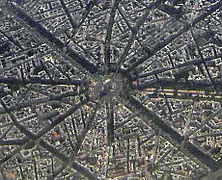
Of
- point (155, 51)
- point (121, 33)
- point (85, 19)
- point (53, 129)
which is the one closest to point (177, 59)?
point (155, 51)

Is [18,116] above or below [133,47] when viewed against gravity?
below

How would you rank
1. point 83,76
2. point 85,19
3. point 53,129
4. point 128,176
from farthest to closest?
point 85,19 < point 83,76 < point 53,129 < point 128,176

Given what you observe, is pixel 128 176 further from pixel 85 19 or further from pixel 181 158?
pixel 85 19

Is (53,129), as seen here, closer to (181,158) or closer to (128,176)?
(128,176)

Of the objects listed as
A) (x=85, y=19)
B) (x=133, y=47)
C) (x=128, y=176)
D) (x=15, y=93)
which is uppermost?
Answer: (x=85, y=19)

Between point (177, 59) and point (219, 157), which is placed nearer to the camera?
point (219, 157)

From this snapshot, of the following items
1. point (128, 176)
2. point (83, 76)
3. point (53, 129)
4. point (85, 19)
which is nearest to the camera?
point (128, 176)
